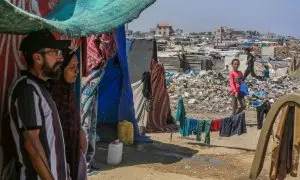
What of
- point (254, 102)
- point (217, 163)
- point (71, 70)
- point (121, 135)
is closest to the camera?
point (71, 70)

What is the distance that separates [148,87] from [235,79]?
5.98ft

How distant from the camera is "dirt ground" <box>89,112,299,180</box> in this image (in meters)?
7.34

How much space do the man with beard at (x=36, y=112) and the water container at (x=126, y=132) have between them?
587 centimetres

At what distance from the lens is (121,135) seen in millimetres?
8922

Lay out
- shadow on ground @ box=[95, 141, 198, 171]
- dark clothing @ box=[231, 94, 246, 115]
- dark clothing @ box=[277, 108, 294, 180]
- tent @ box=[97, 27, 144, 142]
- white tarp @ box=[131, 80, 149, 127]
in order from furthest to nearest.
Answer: dark clothing @ box=[231, 94, 246, 115] < white tarp @ box=[131, 80, 149, 127] < tent @ box=[97, 27, 144, 142] < shadow on ground @ box=[95, 141, 198, 171] < dark clothing @ box=[277, 108, 294, 180]

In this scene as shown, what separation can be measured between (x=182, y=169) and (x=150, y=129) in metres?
3.10

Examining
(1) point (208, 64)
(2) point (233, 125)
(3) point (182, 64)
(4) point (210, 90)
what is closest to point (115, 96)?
(2) point (233, 125)

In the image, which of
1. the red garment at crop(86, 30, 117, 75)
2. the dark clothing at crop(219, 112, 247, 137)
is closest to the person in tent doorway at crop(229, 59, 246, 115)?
the dark clothing at crop(219, 112, 247, 137)

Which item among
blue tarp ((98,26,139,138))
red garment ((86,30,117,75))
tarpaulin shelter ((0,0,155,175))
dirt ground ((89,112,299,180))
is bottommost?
dirt ground ((89,112,299,180))

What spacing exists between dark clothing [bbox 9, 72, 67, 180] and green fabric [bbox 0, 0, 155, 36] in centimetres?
32

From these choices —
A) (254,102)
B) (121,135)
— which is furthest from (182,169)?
(254,102)

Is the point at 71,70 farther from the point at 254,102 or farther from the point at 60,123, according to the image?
the point at 254,102

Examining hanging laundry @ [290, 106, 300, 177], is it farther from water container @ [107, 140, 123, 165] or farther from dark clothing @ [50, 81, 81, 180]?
water container @ [107, 140, 123, 165]

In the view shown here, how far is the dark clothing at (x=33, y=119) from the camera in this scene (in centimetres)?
278
